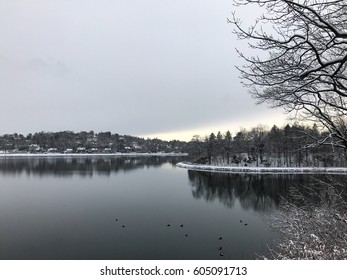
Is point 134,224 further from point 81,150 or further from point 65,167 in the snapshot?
point 81,150

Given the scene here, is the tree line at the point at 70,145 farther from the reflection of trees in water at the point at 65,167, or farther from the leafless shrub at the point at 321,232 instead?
the leafless shrub at the point at 321,232

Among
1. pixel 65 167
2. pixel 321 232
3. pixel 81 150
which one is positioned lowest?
pixel 65 167

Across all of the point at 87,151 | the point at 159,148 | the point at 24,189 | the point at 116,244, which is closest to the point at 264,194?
the point at 116,244

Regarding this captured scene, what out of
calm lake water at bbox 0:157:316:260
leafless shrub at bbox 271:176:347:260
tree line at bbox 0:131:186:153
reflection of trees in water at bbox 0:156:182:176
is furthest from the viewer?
tree line at bbox 0:131:186:153

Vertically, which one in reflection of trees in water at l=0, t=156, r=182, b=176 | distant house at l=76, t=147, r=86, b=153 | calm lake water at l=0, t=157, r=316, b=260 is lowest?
calm lake water at l=0, t=157, r=316, b=260

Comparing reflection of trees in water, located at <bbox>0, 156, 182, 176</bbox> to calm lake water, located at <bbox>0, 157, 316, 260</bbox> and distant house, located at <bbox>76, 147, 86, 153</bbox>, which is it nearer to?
calm lake water, located at <bbox>0, 157, 316, 260</bbox>

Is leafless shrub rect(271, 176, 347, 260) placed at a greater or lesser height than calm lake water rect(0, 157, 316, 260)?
greater

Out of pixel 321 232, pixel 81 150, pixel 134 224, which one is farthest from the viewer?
pixel 81 150

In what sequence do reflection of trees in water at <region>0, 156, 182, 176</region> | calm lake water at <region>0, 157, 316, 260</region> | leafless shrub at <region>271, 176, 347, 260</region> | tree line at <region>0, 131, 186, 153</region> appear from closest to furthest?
leafless shrub at <region>271, 176, 347, 260</region>
calm lake water at <region>0, 157, 316, 260</region>
reflection of trees in water at <region>0, 156, 182, 176</region>
tree line at <region>0, 131, 186, 153</region>

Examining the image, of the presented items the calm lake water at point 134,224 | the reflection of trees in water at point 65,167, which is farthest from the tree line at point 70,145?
the calm lake water at point 134,224

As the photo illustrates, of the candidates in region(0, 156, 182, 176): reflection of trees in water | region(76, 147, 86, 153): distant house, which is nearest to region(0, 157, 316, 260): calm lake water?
region(0, 156, 182, 176): reflection of trees in water

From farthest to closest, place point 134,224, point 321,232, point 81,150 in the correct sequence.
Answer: point 81,150
point 134,224
point 321,232

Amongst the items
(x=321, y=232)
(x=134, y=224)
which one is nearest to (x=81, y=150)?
(x=134, y=224)

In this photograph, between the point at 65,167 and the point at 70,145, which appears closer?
the point at 65,167
